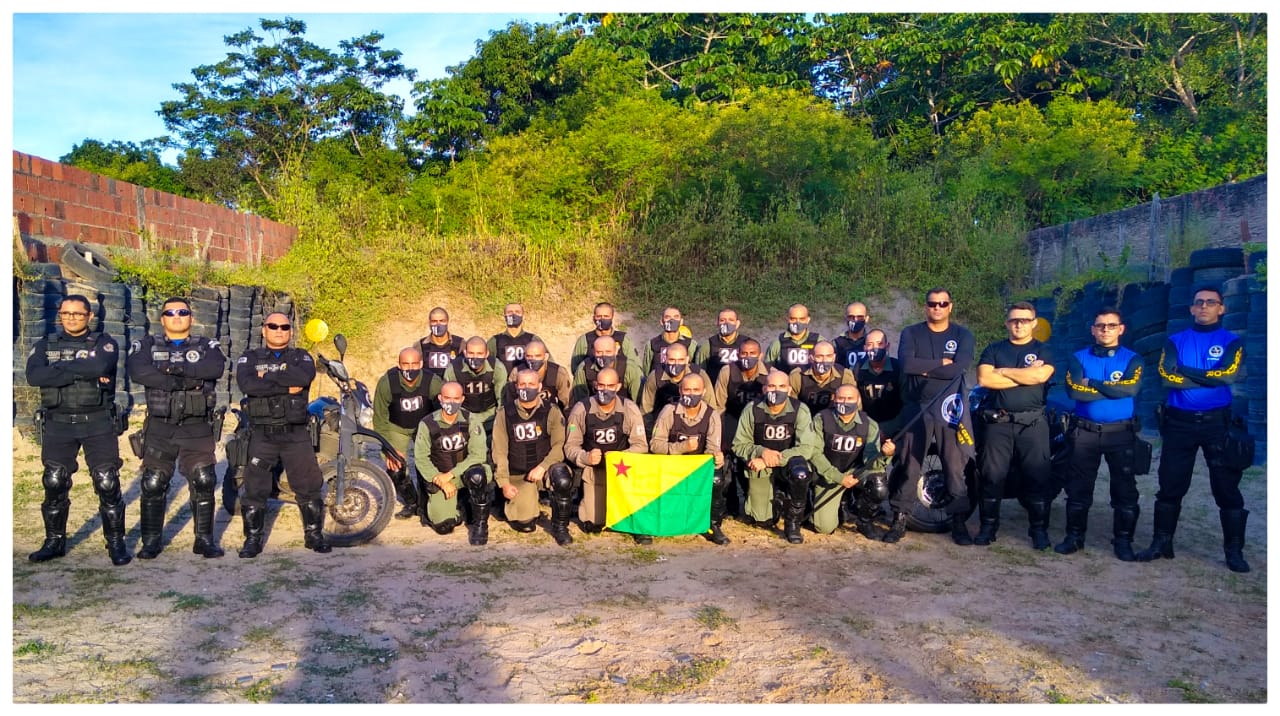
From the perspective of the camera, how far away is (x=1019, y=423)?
7105 millimetres

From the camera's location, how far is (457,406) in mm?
7488

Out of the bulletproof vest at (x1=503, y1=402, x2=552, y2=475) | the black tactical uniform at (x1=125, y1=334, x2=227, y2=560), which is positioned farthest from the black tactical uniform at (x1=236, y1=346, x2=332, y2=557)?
the bulletproof vest at (x1=503, y1=402, x2=552, y2=475)

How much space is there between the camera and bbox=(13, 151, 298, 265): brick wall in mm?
10469

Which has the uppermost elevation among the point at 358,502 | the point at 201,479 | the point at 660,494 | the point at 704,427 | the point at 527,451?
the point at 704,427

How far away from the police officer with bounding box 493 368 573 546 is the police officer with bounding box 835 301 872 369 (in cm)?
295

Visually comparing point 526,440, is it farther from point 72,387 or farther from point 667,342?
point 72,387

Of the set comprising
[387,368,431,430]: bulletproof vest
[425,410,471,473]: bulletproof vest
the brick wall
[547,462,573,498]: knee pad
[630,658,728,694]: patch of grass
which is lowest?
[630,658,728,694]: patch of grass

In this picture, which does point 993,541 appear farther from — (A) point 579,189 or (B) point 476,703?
(A) point 579,189

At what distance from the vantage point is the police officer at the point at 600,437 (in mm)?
7406

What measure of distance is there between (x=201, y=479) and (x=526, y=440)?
94.2 inches

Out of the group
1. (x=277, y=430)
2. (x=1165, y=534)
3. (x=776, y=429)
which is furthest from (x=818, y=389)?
(x=277, y=430)

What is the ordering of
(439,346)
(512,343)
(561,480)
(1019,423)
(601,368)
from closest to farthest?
(1019,423)
(561,480)
(601,368)
(439,346)
(512,343)

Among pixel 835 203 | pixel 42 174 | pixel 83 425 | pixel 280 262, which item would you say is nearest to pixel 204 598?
pixel 83 425

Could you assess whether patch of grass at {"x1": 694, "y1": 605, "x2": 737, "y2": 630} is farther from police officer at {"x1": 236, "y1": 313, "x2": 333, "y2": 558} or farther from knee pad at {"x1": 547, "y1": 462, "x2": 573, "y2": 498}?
police officer at {"x1": 236, "y1": 313, "x2": 333, "y2": 558}
